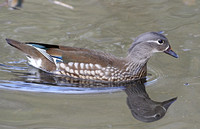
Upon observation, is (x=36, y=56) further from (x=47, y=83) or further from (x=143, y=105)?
(x=143, y=105)

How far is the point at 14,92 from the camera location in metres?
Answer: 6.62

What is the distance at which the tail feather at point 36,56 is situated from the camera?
25.1 feet

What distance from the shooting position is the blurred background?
5.71 metres

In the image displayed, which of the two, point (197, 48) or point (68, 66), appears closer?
point (68, 66)

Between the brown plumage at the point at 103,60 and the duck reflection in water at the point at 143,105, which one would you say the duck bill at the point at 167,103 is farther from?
the brown plumage at the point at 103,60

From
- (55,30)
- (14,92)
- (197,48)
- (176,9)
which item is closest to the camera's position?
(14,92)

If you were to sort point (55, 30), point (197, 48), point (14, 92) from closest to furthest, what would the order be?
1. point (14, 92)
2. point (197, 48)
3. point (55, 30)

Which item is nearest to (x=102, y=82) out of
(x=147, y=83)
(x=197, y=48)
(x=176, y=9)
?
(x=147, y=83)

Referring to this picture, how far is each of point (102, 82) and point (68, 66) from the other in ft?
2.44

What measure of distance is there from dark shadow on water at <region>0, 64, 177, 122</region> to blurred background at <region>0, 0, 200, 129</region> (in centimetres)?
7

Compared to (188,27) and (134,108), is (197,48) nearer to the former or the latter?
(188,27)

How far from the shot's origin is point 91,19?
10.2 metres

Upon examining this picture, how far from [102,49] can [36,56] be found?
1730 millimetres

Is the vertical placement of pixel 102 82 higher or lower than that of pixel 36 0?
lower
